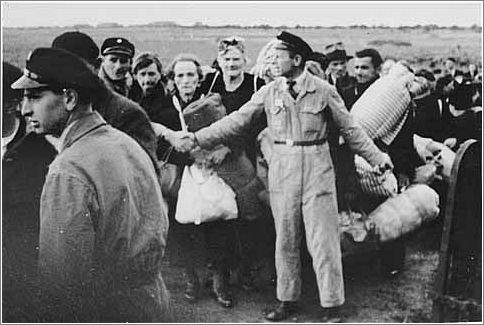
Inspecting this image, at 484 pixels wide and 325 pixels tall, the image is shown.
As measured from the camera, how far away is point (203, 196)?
4984 millimetres

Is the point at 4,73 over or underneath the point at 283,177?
over

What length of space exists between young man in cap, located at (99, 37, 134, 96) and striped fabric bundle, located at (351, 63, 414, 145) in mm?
1422

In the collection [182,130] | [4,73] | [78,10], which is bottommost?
[182,130]

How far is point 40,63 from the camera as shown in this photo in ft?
15.7

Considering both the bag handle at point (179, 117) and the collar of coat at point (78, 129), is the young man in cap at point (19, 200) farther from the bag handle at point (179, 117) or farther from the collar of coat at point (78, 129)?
the bag handle at point (179, 117)

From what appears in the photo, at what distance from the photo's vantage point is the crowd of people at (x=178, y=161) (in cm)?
477

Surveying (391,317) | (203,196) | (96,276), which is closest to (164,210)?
(203,196)

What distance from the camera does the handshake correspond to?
4.96 meters

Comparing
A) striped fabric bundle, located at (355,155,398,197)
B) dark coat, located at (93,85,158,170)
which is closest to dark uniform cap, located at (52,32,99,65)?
dark coat, located at (93,85,158,170)

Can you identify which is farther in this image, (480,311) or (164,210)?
(480,311)

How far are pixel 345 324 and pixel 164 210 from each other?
135 cm

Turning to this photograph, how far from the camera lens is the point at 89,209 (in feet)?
15.2

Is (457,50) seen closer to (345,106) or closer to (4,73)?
(345,106)

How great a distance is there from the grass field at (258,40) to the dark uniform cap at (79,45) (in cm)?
4
